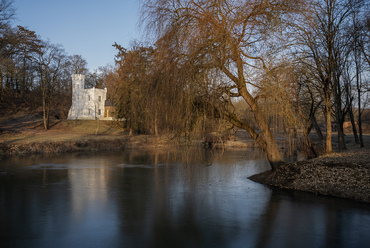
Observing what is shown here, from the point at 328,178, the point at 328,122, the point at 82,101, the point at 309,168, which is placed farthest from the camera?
the point at 82,101

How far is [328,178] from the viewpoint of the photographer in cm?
1139

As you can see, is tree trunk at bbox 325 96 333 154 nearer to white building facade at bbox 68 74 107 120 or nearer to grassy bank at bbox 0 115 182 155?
grassy bank at bbox 0 115 182 155

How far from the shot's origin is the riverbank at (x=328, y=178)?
10383 mm

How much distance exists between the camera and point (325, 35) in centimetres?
1495

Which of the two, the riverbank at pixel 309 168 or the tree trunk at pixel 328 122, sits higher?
the tree trunk at pixel 328 122

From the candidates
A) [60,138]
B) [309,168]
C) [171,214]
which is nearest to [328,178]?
[309,168]

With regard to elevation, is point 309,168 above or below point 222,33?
below

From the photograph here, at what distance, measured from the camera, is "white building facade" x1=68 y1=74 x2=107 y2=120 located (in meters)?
48.0

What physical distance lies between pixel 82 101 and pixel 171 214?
139 feet

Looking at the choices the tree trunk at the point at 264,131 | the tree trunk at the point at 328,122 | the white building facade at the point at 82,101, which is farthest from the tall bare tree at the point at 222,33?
the white building facade at the point at 82,101

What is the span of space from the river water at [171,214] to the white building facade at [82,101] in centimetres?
3373

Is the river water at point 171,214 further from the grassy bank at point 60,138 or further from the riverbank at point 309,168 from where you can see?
the grassy bank at point 60,138

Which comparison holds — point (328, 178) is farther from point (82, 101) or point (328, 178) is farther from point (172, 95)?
point (82, 101)

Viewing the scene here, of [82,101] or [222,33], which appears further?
[82,101]
